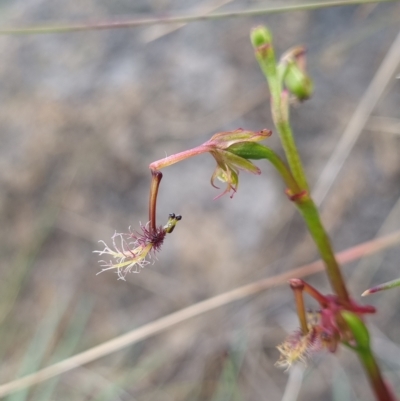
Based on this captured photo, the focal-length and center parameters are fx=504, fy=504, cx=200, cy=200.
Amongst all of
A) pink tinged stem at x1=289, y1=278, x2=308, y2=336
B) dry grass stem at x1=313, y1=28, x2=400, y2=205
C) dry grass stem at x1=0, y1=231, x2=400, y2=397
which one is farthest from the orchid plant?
dry grass stem at x1=313, y1=28, x2=400, y2=205

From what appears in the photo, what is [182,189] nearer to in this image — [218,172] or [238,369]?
[238,369]

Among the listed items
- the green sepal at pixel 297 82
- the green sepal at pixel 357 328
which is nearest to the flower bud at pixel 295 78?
the green sepal at pixel 297 82

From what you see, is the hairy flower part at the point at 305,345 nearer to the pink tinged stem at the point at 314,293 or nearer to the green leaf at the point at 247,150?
the pink tinged stem at the point at 314,293

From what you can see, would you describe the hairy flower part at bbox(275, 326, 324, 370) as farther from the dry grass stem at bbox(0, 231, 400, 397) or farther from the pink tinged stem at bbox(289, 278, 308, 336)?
the dry grass stem at bbox(0, 231, 400, 397)

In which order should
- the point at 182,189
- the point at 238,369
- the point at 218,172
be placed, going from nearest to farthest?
the point at 218,172
the point at 238,369
the point at 182,189

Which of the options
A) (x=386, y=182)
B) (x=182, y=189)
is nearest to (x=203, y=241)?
(x=182, y=189)

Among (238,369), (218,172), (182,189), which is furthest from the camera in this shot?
(182,189)

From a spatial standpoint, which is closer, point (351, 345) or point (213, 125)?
point (351, 345)
